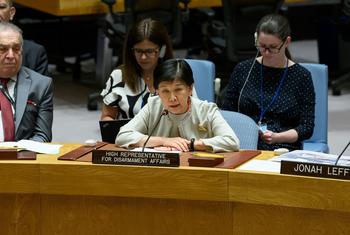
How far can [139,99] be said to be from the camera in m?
4.87

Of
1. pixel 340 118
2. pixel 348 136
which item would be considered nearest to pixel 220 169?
pixel 348 136

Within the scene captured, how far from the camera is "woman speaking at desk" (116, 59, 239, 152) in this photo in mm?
3836

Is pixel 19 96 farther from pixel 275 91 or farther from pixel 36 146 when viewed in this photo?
pixel 275 91

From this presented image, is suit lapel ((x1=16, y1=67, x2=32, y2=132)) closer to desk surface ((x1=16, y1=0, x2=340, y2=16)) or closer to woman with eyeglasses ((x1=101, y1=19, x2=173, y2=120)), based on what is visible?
woman with eyeglasses ((x1=101, y1=19, x2=173, y2=120))

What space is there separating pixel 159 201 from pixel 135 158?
0.62 ft

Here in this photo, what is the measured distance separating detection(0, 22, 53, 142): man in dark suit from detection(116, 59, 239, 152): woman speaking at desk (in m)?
0.61

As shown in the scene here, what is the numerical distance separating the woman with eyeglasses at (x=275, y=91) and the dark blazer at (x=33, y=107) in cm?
99

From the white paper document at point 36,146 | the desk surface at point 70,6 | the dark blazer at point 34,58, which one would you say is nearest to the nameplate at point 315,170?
the white paper document at point 36,146

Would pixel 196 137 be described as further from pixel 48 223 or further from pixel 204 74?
pixel 204 74

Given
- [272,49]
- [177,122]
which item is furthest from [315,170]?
[272,49]

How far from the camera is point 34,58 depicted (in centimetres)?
529

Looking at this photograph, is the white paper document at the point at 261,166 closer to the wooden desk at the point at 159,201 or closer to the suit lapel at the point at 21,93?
the wooden desk at the point at 159,201

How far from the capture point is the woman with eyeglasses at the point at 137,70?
15.5ft

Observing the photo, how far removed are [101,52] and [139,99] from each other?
127 inches
